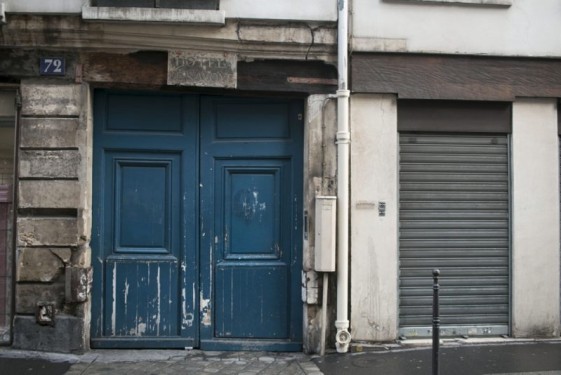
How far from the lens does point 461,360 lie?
21.3 feet

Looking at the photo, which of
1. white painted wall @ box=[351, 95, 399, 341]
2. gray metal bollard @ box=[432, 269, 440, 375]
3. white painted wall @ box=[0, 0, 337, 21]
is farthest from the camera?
white painted wall @ box=[351, 95, 399, 341]

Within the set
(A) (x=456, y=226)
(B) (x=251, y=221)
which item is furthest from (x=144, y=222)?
(A) (x=456, y=226)

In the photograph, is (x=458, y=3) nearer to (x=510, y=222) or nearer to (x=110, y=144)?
(x=510, y=222)

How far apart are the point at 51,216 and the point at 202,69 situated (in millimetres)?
2356

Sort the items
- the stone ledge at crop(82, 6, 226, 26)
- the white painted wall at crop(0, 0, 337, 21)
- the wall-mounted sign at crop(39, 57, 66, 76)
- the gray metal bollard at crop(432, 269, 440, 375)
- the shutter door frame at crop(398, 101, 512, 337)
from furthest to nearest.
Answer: the shutter door frame at crop(398, 101, 512, 337)
the white painted wall at crop(0, 0, 337, 21)
the wall-mounted sign at crop(39, 57, 66, 76)
the stone ledge at crop(82, 6, 226, 26)
the gray metal bollard at crop(432, 269, 440, 375)

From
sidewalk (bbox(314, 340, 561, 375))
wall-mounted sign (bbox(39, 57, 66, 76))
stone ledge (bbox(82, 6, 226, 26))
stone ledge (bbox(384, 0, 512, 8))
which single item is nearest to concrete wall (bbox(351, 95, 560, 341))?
sidewalk (bbox(314, 340, 561, 375))

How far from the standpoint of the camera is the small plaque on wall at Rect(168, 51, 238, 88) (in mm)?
6852

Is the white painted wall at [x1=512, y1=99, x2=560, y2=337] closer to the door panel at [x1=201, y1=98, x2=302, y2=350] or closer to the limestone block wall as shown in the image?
the door panel at [x1=201, y1=98, x2=302, y2=350]

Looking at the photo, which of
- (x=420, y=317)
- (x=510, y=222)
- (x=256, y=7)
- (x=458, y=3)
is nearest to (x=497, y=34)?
(x=458, y=3)

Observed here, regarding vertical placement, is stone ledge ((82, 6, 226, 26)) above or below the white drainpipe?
above

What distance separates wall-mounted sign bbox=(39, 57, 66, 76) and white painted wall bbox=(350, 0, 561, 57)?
131 inches

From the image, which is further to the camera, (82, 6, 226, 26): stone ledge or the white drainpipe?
the white drainpipe

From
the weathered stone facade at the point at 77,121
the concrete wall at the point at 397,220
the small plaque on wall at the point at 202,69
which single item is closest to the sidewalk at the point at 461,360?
the concrete wall at the point at 397,220

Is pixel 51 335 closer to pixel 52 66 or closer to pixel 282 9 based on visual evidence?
pixel 52 66
